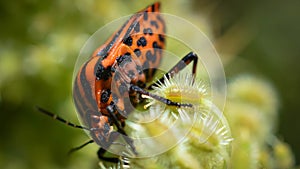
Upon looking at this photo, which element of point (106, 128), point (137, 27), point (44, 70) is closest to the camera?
point (106, 128)

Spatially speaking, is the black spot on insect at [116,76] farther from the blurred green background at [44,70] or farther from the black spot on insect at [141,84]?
the blurred green background at [44,70]

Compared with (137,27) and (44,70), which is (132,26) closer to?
(137,27)

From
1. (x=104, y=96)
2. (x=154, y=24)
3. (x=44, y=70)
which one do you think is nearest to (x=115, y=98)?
(x=104, y=96)

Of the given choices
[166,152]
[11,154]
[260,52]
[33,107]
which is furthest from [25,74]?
[260,52]

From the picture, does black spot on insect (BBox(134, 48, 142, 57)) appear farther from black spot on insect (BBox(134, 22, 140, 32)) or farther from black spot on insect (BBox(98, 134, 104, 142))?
black spot on insect (BBox(98, 134, 104, 142))

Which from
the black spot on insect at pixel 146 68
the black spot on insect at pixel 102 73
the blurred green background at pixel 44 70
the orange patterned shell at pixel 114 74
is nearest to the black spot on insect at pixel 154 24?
the orange patterned shell at pixel 114 74

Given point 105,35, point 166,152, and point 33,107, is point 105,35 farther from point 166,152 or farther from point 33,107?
point 166,152

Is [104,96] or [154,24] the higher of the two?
[154,24]
